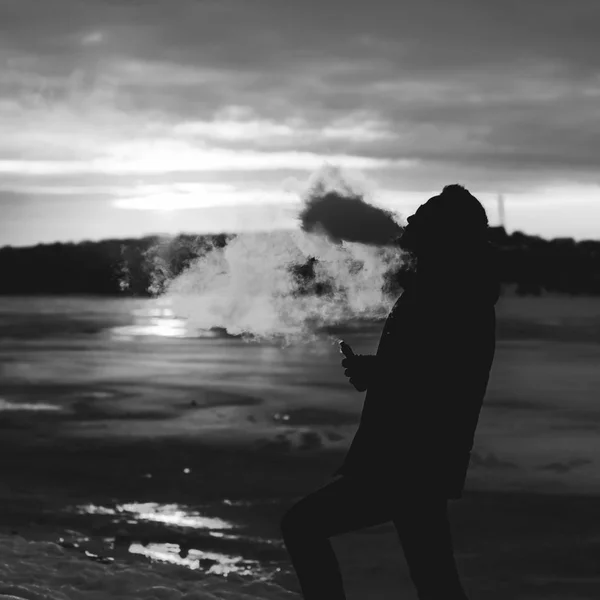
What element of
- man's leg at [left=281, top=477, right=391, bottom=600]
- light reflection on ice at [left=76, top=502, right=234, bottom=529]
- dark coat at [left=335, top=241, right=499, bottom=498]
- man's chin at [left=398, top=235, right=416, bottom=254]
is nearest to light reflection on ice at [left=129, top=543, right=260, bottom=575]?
light reflection on ice at [left=76, top=502, right=234, bottom=529]

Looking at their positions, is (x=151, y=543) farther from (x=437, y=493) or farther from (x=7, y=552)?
(x=437, y=493)

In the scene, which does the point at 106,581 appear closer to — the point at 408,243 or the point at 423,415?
the point at 423,415

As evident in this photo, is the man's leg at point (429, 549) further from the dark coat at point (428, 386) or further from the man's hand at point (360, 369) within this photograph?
the man's hand at point (360, 369)

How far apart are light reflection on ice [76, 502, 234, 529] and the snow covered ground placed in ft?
3.80

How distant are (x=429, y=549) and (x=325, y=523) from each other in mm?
409

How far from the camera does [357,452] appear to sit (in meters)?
3.68

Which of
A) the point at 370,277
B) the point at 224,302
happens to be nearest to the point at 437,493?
the point at 370,277

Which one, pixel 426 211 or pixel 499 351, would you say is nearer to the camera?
pixel 426 211

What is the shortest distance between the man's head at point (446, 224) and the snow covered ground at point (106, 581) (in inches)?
124

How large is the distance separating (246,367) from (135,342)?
10335mm

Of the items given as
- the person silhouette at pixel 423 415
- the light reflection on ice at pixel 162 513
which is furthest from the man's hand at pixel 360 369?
Result: the light reflection on ice at pixel 162 513

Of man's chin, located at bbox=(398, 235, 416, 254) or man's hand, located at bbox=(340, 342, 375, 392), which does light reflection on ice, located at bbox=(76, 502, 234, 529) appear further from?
man's chin, located at bbox=(398, 235, 416, 254)

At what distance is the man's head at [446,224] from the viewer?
372cm

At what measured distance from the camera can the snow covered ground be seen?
5.89 meters
